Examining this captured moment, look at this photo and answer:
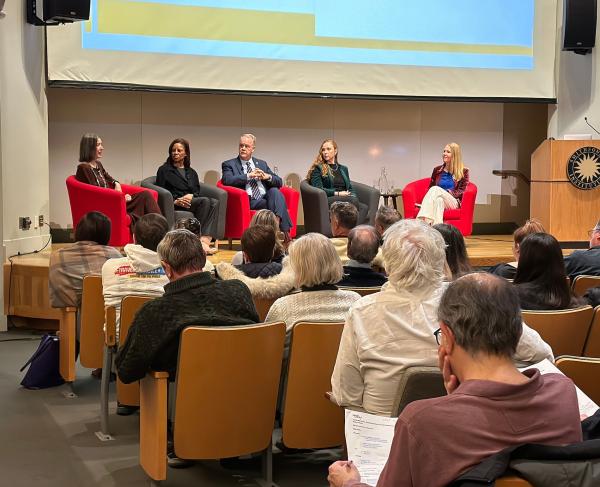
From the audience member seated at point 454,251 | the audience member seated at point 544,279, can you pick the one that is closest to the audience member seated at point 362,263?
the audience member seated at point 454,251

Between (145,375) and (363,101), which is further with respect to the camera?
(363,101)

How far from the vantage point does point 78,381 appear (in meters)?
5.19

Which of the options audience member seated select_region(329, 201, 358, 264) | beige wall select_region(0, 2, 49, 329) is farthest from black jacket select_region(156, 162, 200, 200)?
audience member seated select_region(329, 201, 358, 264)

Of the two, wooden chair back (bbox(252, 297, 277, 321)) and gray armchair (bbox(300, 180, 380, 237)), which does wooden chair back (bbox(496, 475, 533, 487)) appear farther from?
gray armchair (bbox(300, 180, 380, 237))

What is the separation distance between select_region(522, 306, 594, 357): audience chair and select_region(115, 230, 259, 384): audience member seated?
1091 mm

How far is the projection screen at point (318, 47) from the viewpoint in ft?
25.7

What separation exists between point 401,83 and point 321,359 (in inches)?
240

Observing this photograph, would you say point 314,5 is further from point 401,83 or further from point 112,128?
point 112,128

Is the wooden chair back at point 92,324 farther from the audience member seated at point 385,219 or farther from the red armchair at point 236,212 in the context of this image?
the red armchair at point 236,212

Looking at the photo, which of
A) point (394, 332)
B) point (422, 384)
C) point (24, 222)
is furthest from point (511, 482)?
point (24, 222)

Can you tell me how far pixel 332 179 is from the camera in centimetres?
848

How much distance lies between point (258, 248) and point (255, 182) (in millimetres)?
3903

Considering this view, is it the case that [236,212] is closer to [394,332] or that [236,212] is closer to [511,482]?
[394,332]

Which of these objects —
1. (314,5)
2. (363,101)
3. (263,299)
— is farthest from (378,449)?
(363,101)
